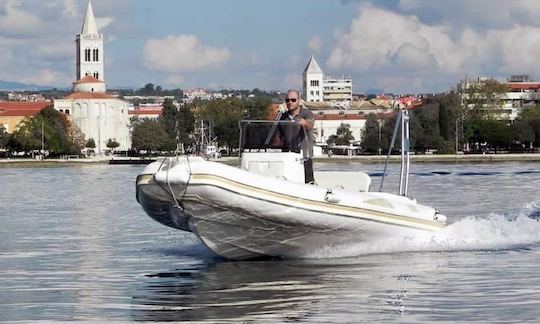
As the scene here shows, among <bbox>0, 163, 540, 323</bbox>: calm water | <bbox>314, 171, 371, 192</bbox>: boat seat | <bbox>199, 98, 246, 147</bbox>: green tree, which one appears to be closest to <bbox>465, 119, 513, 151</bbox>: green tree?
<bbox>199, 98, 246, 147</bbox>: green tree

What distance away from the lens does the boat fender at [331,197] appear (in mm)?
20797

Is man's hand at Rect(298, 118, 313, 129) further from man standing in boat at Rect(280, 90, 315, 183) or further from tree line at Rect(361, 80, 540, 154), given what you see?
tree line at Rect(361, 80, 540, 154)

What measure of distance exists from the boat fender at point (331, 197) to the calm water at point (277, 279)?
1.06 metres

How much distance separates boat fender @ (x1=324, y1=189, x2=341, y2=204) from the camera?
20.8 meters

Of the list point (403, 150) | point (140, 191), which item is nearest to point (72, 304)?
point (140, 191)

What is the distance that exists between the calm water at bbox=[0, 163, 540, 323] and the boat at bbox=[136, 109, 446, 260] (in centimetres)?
37

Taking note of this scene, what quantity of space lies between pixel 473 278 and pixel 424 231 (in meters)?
3.67

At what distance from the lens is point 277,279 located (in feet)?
64.3

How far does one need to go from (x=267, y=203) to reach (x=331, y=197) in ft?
3.94

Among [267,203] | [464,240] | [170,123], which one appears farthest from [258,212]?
[170,123]

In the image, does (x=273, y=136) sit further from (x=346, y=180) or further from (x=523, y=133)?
(x=523, y=133)

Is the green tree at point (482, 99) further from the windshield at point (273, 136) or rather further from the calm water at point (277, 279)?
the windshield at point (273, 136)

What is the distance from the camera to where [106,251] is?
25.5 meters

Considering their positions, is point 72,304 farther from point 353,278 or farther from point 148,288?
point 353,278
